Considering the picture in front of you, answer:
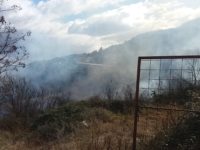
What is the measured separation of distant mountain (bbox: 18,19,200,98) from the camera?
32.1 meters

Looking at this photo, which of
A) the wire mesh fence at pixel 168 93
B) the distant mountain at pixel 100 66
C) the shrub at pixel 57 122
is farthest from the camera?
the distant mountain at pixel 100 66

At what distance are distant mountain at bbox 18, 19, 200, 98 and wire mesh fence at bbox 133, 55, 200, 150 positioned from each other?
2075cm

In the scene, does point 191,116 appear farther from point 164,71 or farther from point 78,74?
point 78,74

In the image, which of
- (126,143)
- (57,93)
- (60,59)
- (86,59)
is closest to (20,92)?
(57,93)

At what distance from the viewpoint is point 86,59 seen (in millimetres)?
41562

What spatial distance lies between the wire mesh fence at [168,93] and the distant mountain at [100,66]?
2075 centimetres

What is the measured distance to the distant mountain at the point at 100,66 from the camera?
32.1 metres

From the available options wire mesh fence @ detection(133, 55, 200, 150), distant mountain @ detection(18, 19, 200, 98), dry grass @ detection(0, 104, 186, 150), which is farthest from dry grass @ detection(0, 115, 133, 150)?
distant mountain @ detection(18, 19, 200, 98)

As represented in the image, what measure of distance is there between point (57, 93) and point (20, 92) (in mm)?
3424

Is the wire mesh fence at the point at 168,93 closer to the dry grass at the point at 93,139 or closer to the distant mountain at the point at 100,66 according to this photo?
the dry grass at the point at 93,139

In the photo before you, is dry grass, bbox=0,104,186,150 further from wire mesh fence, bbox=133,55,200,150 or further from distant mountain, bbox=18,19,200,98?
distant mountain, bbox=18,19,200,98

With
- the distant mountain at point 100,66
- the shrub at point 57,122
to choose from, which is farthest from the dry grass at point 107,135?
the distant mountain at point 100,66

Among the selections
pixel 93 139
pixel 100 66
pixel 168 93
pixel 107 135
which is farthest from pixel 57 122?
pixel 100 66

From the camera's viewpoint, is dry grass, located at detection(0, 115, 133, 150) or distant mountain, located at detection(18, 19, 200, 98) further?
distant mountain, located at detection(18, 19, 200, 98)
